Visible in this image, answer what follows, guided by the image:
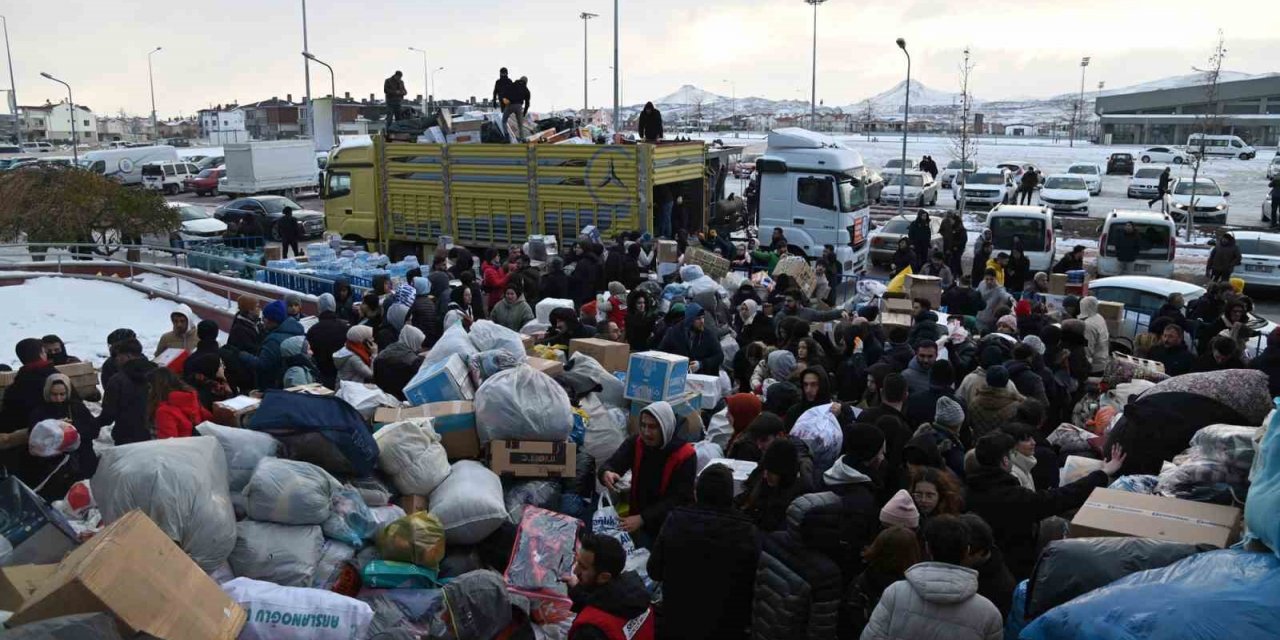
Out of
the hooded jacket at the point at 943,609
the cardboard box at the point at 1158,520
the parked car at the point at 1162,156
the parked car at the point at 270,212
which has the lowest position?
the hooded jacket at the point at 943,609

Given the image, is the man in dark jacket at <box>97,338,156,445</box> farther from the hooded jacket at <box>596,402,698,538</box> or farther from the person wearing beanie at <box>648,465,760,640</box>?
the person wearing beanie at <box>648,465,760,640</box>

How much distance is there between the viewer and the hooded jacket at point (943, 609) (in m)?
3.68

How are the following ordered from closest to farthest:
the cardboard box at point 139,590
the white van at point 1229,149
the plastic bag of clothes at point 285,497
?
the cardboard box at point 139,590
the plastic bag of clothes at point 285,497
the white van at point 1229,149

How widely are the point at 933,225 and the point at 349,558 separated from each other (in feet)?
71.0

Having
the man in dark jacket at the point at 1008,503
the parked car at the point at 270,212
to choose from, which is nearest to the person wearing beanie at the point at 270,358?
the man in dark jacket at the point at 1008,503

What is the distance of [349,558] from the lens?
5.08 m

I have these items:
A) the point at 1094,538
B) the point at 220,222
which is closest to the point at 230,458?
the point at 1094,538

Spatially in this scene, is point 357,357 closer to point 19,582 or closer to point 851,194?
point 19,582

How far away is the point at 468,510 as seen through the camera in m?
5.42

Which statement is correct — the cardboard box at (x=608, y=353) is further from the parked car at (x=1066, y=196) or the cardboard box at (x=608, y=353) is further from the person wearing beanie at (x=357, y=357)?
the parked car at (x=1066, y=196)

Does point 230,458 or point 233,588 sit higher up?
point 230,458

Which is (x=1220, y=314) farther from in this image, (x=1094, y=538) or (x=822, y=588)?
(x=822, y=588)

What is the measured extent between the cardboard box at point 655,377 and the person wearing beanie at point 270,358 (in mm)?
3244

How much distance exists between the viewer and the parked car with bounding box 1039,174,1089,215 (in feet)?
92.2
